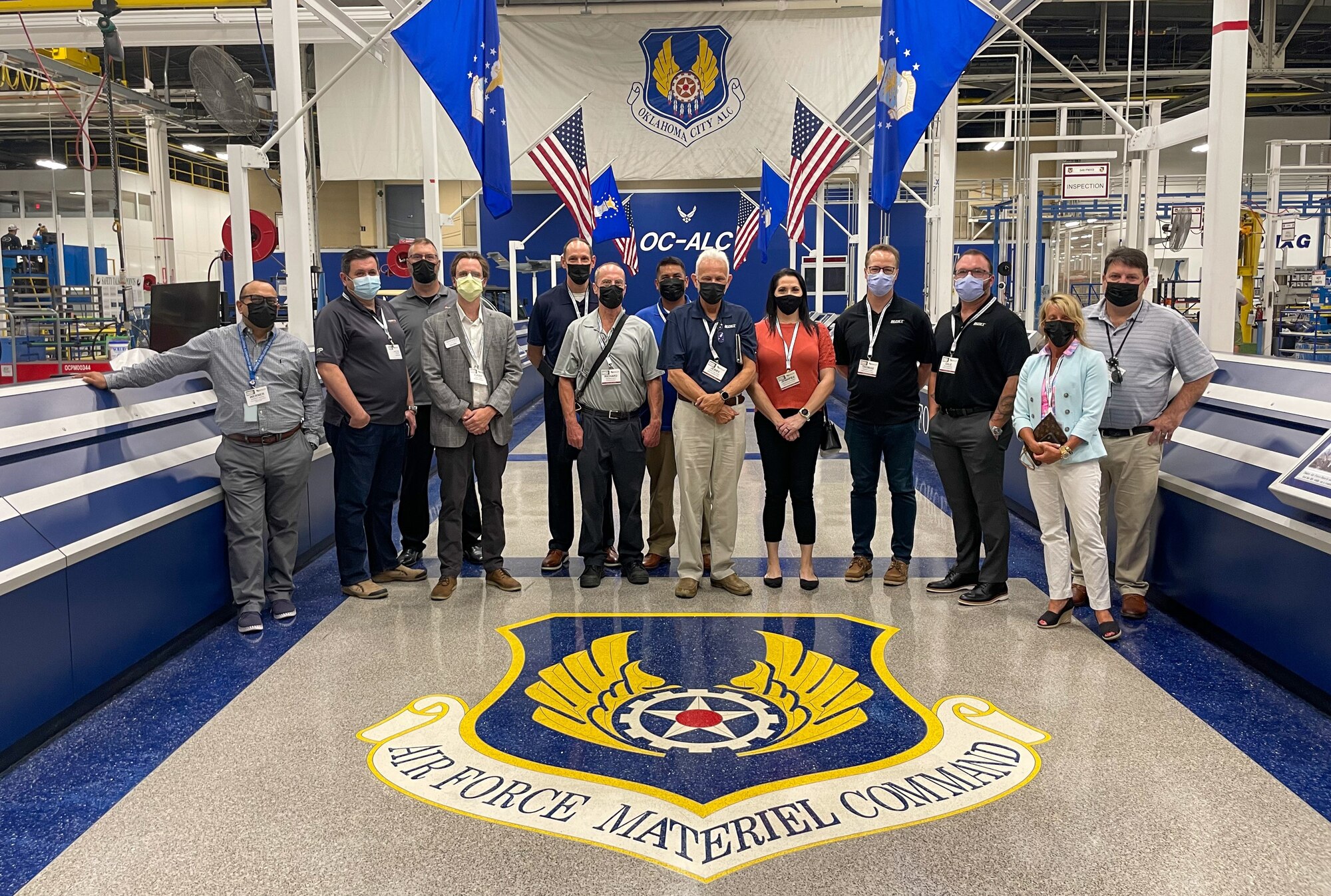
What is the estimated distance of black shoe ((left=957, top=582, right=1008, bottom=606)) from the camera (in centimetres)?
511

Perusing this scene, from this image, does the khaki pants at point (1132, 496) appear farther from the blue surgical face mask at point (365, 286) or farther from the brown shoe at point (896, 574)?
the blue surgical face mask at point (365, 286)

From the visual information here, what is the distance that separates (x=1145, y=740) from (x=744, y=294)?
17.7 metres

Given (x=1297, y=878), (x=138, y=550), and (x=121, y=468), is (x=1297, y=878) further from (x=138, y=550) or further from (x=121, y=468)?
(x=121, y=468)

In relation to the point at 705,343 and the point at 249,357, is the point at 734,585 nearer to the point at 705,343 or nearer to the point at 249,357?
the point at 705,343

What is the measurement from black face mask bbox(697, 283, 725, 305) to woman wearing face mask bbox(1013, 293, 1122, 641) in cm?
148

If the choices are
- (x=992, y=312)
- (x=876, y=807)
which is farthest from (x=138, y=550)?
(x=992, y=312)

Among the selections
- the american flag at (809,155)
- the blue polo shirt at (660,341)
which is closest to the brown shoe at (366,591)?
A: the blue polo shirt at (660,341)

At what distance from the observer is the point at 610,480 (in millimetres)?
5531

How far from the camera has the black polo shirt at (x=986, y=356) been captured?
16.3 feet

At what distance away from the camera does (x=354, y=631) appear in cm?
476

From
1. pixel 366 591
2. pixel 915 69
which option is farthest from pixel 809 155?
pixel 366 591

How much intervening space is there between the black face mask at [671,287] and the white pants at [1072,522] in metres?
1.99

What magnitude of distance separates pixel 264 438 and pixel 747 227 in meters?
13.1

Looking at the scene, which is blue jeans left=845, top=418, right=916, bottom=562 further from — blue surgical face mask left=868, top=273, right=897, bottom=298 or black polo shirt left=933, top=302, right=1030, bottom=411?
blue surgical face mask left=868, top=273, right=897, bottom=298
